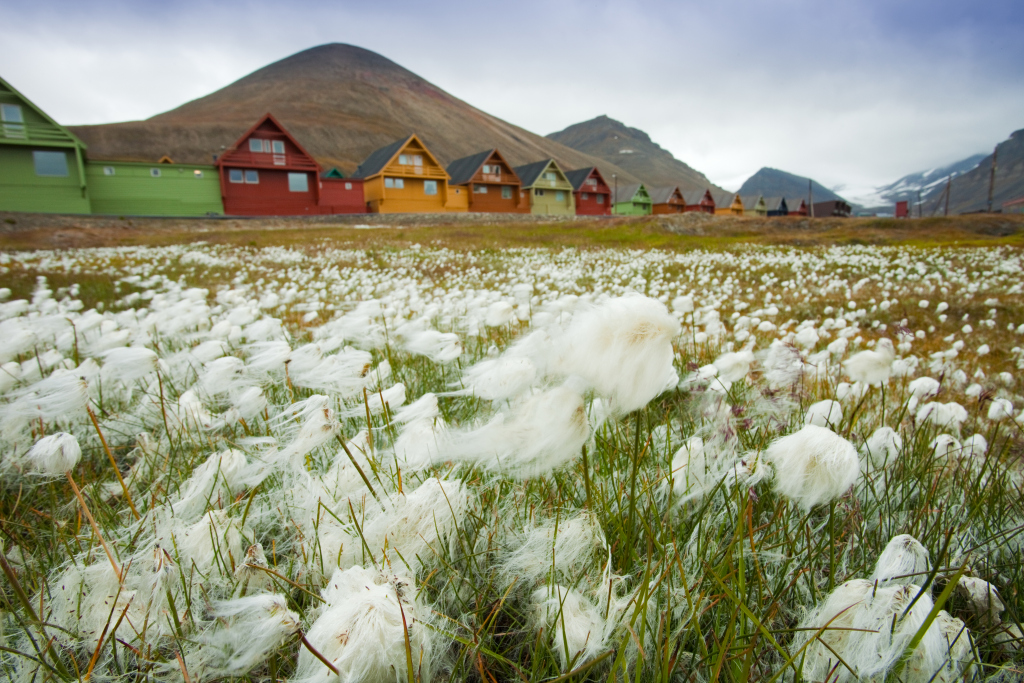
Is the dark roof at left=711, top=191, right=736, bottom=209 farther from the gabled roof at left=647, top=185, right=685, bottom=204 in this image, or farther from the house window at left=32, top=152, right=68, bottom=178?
the house window at left=32, top=152, right=68, bottom=178

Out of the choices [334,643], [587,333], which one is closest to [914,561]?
[587,333]

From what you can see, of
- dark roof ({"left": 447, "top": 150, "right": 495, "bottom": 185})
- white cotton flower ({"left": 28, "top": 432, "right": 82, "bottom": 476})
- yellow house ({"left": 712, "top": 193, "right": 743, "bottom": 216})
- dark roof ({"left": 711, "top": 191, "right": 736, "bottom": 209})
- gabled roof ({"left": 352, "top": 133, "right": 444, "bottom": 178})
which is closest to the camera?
white cotton flower ({"left": 28, "top": 432, "right": 82, "bottom": 476})

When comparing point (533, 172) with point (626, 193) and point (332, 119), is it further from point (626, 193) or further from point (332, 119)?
point (332, 119)

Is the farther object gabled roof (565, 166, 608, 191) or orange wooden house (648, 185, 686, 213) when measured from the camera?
orange wooden house (648, 185, 686, 213)

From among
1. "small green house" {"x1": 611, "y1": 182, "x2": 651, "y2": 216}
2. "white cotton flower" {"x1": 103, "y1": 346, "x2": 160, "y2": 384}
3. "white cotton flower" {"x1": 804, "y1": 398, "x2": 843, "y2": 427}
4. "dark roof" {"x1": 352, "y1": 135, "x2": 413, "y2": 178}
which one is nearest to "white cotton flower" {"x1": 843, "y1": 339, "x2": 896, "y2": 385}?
"white cotton flower" {"x1": 804, "y1": 398, "x2": 843, "y2": 427}

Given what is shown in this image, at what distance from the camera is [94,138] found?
78.8 m

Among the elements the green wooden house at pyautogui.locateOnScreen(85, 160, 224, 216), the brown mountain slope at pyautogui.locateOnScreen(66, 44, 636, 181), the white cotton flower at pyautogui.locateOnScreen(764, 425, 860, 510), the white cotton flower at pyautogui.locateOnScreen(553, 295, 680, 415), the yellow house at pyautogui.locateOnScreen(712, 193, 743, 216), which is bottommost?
the white cotton flower at pyautogui.locateOnScreen(764, 425, 860, 510)

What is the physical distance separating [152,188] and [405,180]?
71.1ft

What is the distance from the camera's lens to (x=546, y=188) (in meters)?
60.6

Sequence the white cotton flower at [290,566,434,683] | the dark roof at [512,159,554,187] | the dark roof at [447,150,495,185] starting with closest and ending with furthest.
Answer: the white cotton flower at [290,566,434,683], the dark roof at [447,150,495,185], the dark roof at [512,159,554,187]

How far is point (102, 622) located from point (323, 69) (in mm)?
185369

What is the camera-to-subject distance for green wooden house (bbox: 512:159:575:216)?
Answer: 59.2 meters

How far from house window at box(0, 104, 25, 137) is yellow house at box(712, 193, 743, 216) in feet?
296

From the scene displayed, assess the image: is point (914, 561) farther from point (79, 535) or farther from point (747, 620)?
point (79, 535)
